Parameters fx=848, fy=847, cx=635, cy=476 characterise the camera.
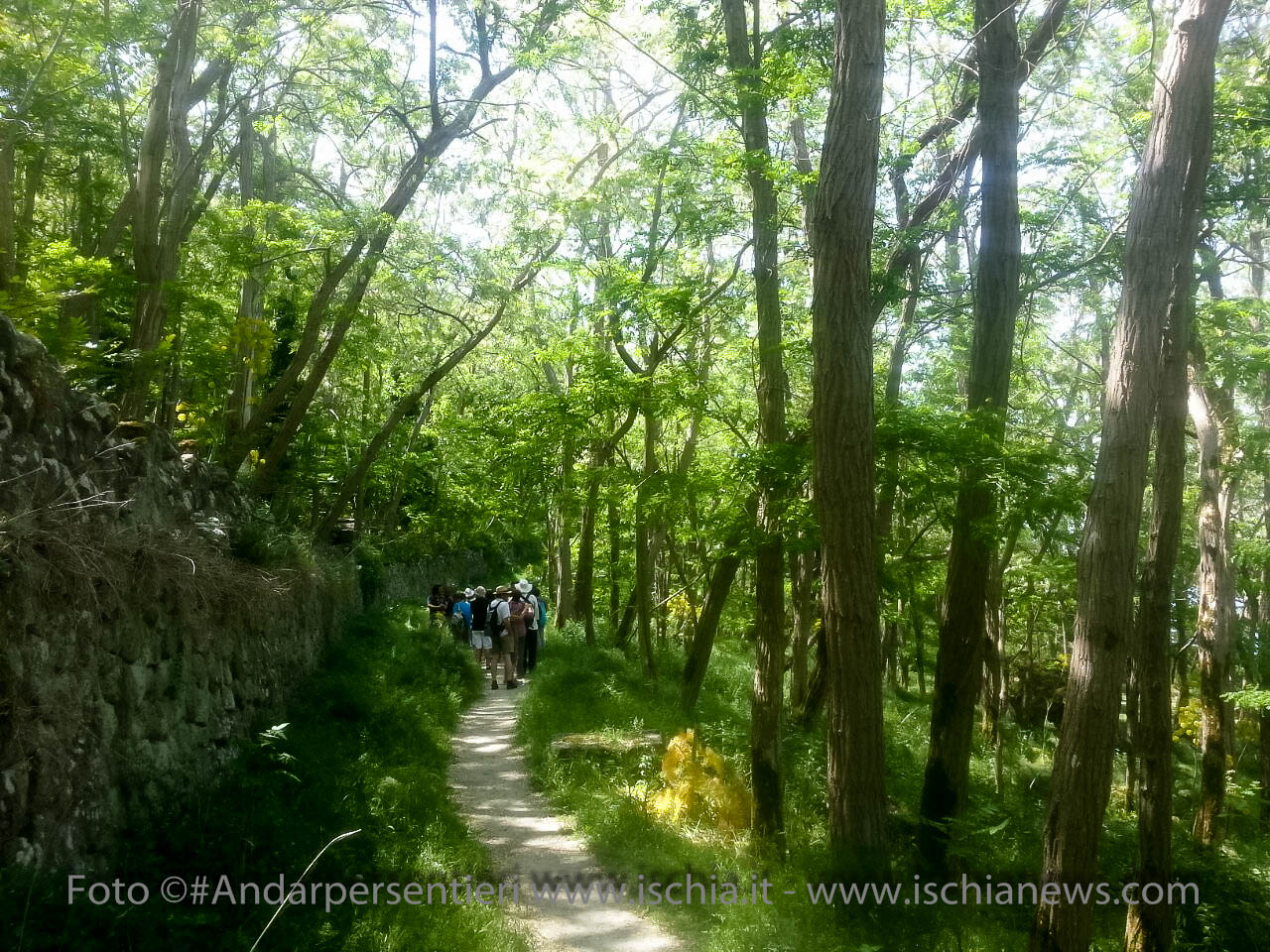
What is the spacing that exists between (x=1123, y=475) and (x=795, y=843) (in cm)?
499

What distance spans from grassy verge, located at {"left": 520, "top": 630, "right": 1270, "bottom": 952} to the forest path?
224 millimetres

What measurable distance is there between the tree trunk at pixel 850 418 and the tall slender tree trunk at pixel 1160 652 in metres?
3.54

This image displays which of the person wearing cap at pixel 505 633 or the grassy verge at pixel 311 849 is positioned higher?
the person wearing cap at pixel 505 633

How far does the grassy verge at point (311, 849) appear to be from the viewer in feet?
15.4

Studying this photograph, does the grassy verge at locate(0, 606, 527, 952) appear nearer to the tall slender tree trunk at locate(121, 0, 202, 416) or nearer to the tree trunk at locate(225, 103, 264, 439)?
the tall slender tree trunk at locate(121, 0, 202, 416)

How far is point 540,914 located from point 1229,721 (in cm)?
1658

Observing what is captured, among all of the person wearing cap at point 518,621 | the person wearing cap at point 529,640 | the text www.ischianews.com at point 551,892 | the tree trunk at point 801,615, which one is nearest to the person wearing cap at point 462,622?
the person wearing cap at point 529,640

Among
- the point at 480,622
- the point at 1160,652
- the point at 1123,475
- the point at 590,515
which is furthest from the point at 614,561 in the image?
the point at 1123,475

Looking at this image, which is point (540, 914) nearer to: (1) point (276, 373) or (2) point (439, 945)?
(2) point (439, 945)

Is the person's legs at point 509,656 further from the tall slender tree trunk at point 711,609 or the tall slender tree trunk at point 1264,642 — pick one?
the tall slender tree trunk at point 1264,642

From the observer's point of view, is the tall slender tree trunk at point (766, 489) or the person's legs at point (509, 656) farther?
the person's legs at point (509, 656)

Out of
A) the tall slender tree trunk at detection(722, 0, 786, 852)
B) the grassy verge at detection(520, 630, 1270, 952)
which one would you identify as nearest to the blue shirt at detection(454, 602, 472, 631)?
the grassy verge at detection(520, 630, 1270, 952)

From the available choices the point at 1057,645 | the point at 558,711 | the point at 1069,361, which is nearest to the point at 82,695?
the point at 558,711

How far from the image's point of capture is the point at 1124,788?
57.7 feet
